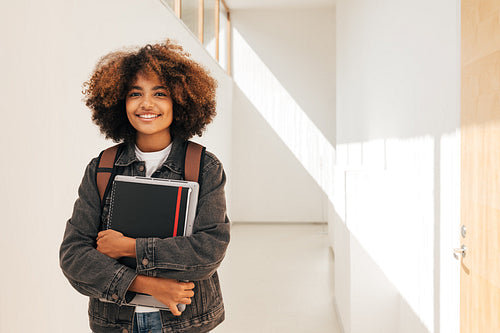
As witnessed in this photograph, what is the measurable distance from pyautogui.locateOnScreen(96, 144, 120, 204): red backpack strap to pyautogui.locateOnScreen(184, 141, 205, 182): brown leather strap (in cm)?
19

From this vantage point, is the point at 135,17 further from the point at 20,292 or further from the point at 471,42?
the point at 471,42

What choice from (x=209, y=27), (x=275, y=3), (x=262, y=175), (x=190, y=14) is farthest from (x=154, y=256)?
(x=275, y=3)

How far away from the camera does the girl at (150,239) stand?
106 centimetres

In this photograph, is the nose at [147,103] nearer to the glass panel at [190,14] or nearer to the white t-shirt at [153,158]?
the white t-shirt at [153,158]

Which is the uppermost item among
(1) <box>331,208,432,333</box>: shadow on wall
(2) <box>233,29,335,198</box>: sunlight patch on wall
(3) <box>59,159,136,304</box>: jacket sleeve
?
(2) <box>233,29,335,198</box>: sunlight patch on wall

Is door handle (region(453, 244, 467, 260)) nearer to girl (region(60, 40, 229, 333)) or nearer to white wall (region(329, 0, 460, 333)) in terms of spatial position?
white wall (region(329, 0, 460, 333))

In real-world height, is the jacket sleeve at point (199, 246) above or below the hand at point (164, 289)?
above

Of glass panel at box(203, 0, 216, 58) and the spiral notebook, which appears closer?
the spiral notebook

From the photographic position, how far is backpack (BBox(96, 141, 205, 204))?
1.14m

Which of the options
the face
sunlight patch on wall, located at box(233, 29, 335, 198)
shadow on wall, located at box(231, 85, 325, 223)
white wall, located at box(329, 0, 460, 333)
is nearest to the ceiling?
sunlight patch on wall, located at box(233, 29, 335, 198)

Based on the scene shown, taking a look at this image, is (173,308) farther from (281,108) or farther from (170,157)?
(281,108)

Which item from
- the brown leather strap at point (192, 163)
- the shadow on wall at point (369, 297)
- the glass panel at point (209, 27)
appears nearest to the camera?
the brown leather strap at point (192, 163)

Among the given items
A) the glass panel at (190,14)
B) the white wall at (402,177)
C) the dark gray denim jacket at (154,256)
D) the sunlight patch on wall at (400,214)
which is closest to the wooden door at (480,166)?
the white wall at (402,177)

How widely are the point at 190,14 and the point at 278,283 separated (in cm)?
337
